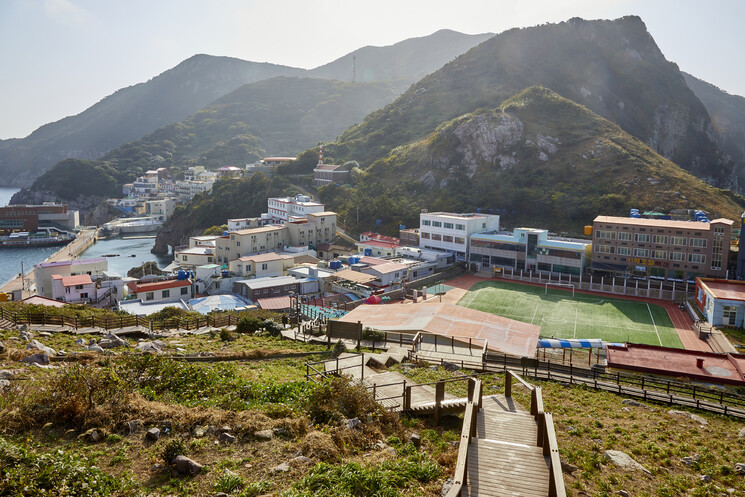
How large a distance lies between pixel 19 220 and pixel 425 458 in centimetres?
11601

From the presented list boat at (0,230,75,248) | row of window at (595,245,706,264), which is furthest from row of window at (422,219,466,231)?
boat at (0,230,75,248)

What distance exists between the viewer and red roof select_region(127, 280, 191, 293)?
41.8m

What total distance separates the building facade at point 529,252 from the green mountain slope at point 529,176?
45.4ft

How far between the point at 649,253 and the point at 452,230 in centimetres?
2080

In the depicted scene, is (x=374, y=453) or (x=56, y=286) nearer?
(x=374, y=453)

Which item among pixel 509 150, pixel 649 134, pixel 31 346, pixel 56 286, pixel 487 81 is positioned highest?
pixel 487 81

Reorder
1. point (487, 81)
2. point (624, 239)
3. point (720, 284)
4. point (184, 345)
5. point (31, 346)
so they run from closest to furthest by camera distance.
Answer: point (31, 346) < point (184, 345) < point (720, 284) < point (624, 239) < point (487, 81)

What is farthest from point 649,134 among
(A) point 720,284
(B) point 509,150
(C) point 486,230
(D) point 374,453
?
(D) point 374,453

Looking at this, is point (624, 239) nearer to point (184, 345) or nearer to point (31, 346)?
point (184, 345)

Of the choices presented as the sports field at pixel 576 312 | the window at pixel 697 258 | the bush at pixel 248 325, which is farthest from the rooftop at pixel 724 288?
the bush at pixel 248 325

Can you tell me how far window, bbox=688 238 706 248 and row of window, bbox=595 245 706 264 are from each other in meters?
0.96

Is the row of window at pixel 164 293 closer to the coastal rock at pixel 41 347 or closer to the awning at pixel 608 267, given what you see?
the coastal rock at pixel 41 347

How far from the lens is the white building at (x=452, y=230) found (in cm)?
5547

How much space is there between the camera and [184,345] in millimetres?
19766
